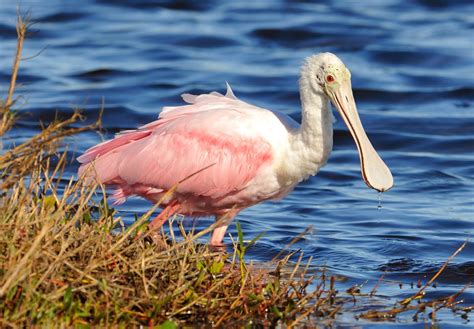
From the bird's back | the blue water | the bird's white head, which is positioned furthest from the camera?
the blue water

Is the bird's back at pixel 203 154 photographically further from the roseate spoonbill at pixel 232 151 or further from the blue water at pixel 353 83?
the blue water at pixel 353 83

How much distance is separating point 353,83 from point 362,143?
8.58m

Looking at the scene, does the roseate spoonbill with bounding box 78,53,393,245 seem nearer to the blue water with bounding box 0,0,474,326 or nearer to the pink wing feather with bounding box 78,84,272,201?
the pink wing feather with bounding box 78,84,272,201

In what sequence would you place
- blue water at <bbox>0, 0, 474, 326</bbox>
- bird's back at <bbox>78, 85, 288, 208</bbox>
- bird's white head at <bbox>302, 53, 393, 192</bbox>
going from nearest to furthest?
bird's white head at <bbox>302, 53, 393, 192</bbox>, bird's back at <bbox>78, 85, 288, 208</bbox>, blue water at <bbox>0, 0, 474, 326</bbox>

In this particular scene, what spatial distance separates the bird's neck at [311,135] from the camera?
764cm

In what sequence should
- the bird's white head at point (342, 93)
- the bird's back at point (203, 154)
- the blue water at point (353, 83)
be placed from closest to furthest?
1. the bird's white head at point (342, 93)
2. the bird's back at point (203, 154)
3. the blue water at point (353, 83)

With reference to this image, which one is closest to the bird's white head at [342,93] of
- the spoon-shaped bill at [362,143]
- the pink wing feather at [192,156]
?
the spoon-shaped bill at [362,143]

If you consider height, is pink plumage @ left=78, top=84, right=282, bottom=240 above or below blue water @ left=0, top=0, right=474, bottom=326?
above

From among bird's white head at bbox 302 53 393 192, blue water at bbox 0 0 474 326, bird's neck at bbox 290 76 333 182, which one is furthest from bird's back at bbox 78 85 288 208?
blue water at bbox 0 0 474 326

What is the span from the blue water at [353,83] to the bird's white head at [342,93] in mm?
775

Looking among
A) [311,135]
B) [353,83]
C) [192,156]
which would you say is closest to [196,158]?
[192,156]

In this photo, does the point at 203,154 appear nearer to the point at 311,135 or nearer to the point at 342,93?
the point at 311,135

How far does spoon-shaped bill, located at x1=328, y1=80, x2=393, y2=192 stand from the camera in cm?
764

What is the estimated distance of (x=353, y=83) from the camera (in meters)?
16.4
